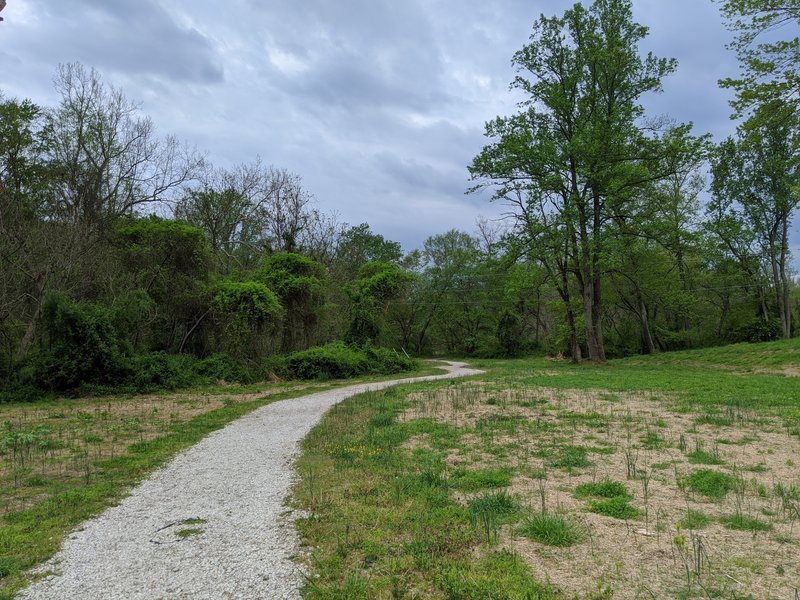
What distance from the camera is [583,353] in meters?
45.5

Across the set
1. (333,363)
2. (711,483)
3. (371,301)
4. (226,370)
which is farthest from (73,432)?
(371,301)

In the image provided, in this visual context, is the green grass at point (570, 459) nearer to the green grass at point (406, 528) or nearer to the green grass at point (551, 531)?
the green grass at point (406, 528)

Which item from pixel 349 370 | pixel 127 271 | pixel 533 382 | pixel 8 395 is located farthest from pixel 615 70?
pixel 8 395

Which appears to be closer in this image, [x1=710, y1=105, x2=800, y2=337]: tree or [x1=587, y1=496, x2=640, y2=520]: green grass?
[x1=587, y1=496, x2=640, y2=520]: green grass

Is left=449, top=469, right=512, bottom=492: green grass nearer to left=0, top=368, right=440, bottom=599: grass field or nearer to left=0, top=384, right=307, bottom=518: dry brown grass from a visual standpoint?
left=0, top=368, right=440, bottom=599: grass field

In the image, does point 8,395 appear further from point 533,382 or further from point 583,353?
point 583,353

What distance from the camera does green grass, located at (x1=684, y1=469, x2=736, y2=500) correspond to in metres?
5.32

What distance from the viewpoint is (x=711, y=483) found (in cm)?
557

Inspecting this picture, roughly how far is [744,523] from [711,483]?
4.03 feet

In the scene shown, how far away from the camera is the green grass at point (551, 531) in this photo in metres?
4.21

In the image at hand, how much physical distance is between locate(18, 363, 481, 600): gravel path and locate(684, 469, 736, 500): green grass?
177 inches

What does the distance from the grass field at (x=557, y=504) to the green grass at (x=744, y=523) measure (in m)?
0.02

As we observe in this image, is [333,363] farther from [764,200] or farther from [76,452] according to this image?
[764,200]

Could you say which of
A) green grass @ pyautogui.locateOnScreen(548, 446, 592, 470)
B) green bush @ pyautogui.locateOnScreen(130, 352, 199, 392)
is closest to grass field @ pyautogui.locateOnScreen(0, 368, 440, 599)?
green bush @ pyautogui.locateOnScreen(130, 352, 199, 392)
